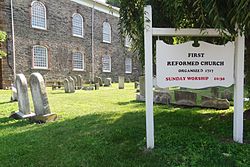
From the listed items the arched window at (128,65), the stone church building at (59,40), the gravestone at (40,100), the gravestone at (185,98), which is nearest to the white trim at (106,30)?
the stone church building at (59,40)

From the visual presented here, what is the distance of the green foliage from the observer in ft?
12.1

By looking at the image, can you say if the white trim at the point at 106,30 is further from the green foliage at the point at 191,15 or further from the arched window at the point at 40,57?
the green foliage at the point at 191,15

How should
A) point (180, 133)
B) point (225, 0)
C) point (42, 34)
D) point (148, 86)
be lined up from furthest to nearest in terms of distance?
point (42, 34) → point (180, 133) → point (148, 86) → point (225, 0)

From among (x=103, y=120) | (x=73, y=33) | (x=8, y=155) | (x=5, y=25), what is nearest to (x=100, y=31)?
(x=73, y=33)

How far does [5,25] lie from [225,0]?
21.1m

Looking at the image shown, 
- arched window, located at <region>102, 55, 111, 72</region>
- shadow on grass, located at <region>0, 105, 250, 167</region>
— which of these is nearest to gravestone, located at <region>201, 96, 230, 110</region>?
shadow on grass, located at <region>0, 105, 250, 167</region>

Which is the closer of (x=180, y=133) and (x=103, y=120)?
(x=180, y=133)

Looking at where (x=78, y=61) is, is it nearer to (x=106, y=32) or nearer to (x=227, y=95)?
(x=106, y=32)

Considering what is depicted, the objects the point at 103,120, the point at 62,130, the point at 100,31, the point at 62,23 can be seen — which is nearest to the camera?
the point at 62,130

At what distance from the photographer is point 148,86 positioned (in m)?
4.32

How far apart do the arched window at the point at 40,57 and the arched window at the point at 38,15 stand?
1.88 meters

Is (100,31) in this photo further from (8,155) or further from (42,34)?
(8,155)

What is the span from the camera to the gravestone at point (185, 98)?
8.70m

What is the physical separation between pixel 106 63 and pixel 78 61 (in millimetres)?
4948
